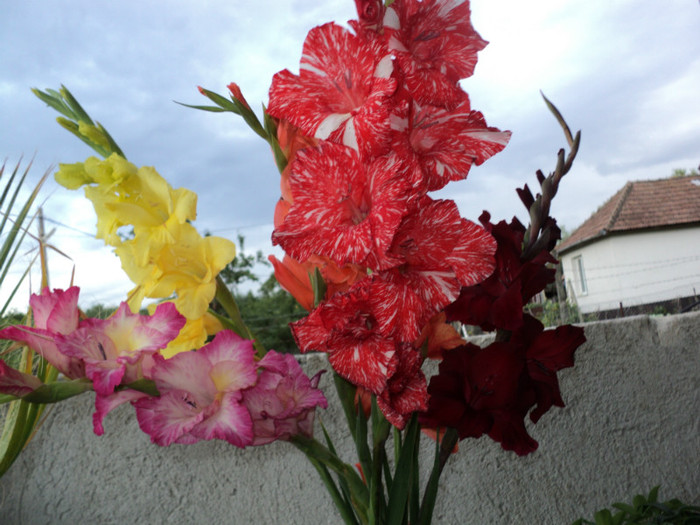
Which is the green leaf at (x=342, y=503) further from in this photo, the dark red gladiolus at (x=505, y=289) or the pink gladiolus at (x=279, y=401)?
the dark red gladiolus at (x=505, y=289)

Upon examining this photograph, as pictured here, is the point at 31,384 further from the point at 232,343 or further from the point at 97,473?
the point at 97,473

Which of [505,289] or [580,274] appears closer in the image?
[505,289]

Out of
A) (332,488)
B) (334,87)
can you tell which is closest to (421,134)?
(334,87)

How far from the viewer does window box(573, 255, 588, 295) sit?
14.7m

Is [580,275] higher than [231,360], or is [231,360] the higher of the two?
[580,275]

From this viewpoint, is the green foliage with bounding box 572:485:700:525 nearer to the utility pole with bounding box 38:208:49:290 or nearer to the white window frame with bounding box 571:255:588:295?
the utility pole with bounding box 38:208:49:290

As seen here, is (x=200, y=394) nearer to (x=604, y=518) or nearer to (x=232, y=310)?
(x=232, y=310)

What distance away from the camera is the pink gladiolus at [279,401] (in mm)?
501

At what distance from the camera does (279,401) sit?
0.51 m

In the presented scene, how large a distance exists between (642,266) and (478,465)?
13887 mm

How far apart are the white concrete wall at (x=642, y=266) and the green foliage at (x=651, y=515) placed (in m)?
12.7

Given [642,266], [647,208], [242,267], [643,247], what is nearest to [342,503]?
[242,267]

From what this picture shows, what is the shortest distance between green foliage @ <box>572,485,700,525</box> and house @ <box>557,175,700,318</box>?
1243 centimetres

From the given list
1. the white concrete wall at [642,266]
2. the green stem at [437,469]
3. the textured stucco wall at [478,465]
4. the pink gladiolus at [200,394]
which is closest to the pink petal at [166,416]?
the pink gladiolus at [200,394]
